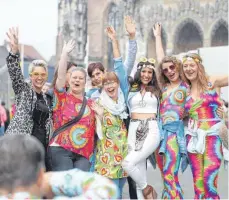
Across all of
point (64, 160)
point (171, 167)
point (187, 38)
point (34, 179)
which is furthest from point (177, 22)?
point (34, 179)

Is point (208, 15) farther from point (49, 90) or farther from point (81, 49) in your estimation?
point (49, 90)

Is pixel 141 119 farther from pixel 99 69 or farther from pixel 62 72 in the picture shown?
pixel 62 72

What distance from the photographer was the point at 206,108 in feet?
14.2

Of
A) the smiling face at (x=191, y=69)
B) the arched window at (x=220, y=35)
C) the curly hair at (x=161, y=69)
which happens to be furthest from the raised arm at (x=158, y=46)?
the arched window at (x=220, y=35)

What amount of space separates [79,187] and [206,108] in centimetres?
293

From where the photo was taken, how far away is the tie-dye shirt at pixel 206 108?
4328mm

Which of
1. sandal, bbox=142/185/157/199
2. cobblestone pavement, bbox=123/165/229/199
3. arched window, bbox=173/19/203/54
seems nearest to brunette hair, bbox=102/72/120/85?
→ sandal, bbox=142/185/157/199

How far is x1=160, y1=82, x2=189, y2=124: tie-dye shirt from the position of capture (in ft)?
14.5

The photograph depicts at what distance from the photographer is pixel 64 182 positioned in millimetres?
1655

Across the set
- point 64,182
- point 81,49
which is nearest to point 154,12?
point 81,49

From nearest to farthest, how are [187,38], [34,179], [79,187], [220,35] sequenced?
[34,179] < [79,187] < [220,35] < [187,38]

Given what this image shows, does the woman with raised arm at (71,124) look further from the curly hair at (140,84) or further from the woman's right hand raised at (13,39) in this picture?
the curly hair at (140,84)

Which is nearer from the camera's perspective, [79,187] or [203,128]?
[79,187]

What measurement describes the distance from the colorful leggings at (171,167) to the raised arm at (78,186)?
2757mm
